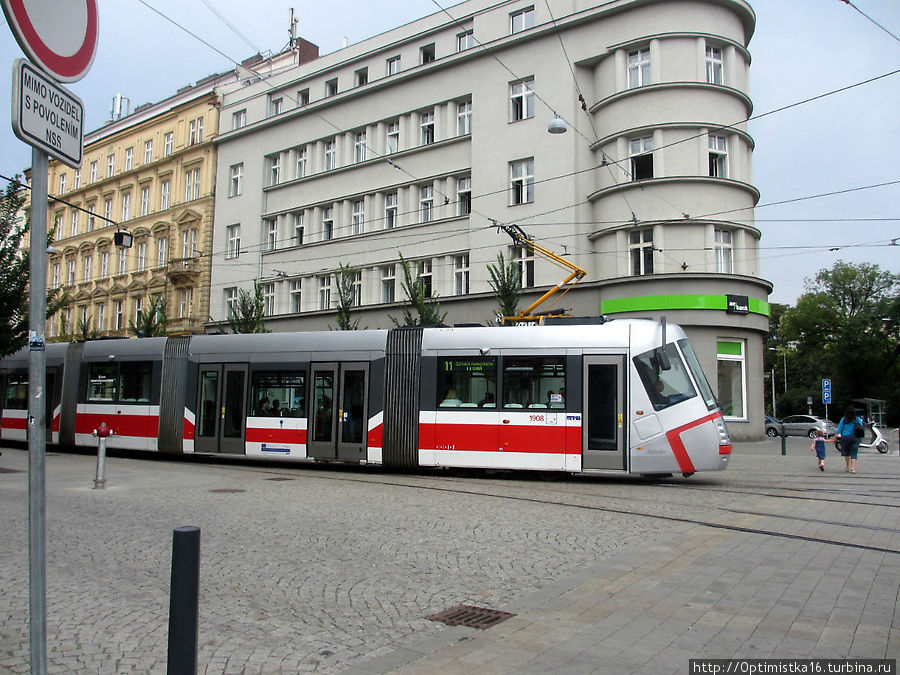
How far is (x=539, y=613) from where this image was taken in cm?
536

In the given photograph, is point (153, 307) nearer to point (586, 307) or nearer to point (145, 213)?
point (145, 213)

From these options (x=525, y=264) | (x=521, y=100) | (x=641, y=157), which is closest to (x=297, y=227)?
(x=521, y=100)

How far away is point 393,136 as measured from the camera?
36.3m

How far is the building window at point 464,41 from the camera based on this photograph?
33312 millimetres

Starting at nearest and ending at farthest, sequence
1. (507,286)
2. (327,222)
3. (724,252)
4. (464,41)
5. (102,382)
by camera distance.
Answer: (102,382), (507,286), (724,252), (464,41), (327,222)

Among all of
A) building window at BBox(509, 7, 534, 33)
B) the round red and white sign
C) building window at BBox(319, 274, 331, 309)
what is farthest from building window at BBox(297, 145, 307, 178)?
the round red and white sign

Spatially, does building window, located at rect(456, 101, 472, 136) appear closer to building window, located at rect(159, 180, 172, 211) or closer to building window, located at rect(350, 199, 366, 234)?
building window, located at rect(350, 199, 366, 234)

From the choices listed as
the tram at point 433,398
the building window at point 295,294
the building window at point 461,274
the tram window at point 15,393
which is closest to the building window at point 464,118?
the building window at point 461,274

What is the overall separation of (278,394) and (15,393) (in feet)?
36.3

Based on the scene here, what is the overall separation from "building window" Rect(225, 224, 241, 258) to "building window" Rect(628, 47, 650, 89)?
24413mm

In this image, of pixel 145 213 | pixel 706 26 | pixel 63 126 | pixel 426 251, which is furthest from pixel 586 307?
pixel 145 213

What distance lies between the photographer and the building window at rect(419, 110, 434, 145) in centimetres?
3488

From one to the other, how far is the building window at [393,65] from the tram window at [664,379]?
88.6 ft

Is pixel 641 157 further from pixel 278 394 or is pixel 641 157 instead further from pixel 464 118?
pixel 278 394
